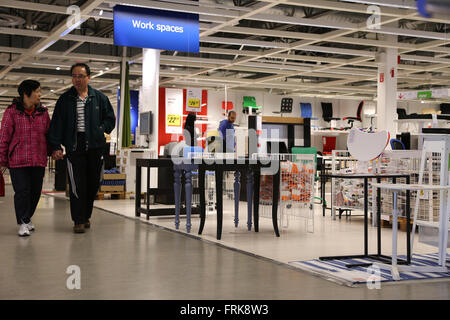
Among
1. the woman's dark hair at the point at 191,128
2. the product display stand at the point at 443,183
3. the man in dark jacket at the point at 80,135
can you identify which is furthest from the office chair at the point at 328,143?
the product display stand at the point at 443,183

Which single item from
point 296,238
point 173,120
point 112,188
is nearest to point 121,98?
point 112,188

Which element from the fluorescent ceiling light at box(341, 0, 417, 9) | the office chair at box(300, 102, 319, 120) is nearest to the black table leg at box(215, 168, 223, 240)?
the fluorescent ceiling light at box(341, 0, 417, 9)

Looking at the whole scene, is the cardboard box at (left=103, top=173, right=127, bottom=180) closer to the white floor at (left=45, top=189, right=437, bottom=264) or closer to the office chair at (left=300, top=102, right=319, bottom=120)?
the white floor at (left=45, top=189, right=437, bottom=264)

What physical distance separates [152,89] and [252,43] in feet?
9.26

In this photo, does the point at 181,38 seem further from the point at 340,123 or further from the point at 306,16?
the point at 340,123

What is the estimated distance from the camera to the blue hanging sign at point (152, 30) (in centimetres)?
858

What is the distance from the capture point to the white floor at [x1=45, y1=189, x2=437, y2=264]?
4.91 metres

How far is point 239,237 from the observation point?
579cm

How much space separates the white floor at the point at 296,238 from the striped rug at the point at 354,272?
27 cm

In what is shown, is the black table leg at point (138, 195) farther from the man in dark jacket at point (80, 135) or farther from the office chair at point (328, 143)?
the office chair at point (328, 143)

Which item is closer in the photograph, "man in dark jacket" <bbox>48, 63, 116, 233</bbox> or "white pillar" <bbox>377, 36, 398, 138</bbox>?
"man in dark jacket" <bbox>48, 63, 116, 233</bbox>

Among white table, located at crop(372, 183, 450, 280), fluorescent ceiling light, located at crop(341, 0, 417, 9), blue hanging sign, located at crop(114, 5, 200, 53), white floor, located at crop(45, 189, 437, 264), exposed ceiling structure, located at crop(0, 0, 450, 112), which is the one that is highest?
exposed ceiling structure, located at crop(0, 0, 450, 112)

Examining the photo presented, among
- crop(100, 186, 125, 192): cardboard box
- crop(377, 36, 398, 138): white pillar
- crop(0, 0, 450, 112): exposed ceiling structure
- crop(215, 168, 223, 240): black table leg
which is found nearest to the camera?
crop(215, 168, 223, 240): black table leg
